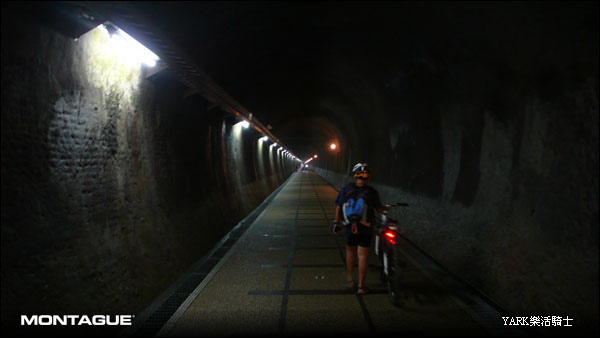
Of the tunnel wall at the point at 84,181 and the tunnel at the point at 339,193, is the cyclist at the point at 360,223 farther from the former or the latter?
the tunnel wall at the point at 84,181

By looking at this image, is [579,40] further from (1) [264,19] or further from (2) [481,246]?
(1) [264,19]

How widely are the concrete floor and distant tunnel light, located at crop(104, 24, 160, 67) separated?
146 inches

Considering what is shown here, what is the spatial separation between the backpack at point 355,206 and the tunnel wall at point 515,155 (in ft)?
7.24

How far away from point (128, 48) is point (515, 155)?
6076 mm

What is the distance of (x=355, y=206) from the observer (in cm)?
525

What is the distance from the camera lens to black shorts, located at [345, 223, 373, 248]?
5320 millimetres

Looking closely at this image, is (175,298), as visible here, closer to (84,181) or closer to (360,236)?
(84,181)

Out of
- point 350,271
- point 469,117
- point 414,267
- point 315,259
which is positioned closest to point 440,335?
point 350,271

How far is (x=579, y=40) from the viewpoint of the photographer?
3.82 meters

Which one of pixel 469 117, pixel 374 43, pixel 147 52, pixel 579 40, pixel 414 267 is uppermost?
Result: pixel 374 43

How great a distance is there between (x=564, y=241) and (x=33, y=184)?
237 inches

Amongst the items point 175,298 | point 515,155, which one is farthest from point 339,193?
point 175,298

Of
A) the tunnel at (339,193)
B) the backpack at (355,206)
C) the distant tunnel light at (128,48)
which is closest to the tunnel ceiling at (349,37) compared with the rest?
the tunnel at (339,193)

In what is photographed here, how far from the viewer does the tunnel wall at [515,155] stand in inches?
155
